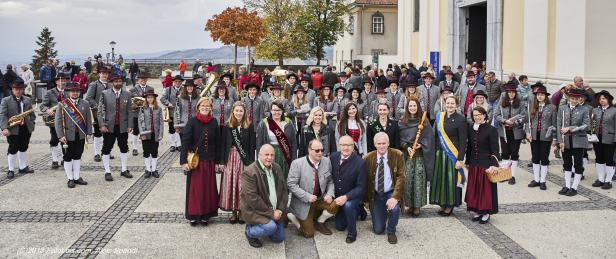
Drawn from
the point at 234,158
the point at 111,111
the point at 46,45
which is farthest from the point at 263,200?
the point at 46,45

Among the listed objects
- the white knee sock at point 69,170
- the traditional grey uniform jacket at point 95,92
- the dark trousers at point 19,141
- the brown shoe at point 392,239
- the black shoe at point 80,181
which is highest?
the traditional grey uniform jacket at point 95,92

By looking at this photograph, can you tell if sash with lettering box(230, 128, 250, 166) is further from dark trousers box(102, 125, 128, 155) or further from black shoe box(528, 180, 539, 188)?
black shoe box(528, 180, 539, 188)

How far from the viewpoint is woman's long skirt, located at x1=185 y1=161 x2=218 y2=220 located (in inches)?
299

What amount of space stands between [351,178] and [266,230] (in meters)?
1.26

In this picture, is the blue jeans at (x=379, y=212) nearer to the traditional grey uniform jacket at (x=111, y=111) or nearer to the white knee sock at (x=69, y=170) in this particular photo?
the traditional grey uniform jacket at (x=111, y=111)

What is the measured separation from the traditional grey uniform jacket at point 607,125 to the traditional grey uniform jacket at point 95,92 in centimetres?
894

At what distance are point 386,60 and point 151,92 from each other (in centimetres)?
2693

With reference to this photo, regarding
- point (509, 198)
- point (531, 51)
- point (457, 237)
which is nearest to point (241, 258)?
point (457, 237)

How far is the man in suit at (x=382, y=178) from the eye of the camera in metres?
7.24

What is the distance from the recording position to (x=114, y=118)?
10523mm

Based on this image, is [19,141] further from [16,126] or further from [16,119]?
[16,119]

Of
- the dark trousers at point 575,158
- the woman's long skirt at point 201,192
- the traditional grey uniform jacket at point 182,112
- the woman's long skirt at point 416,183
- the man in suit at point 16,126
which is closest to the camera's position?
the woman's long skirt at point 201,192

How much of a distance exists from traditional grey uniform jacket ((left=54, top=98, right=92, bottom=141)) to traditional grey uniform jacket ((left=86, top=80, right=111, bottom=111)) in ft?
2.53

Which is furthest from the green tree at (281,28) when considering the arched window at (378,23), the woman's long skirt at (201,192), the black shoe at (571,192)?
the woman's long skirt at (201,192)
